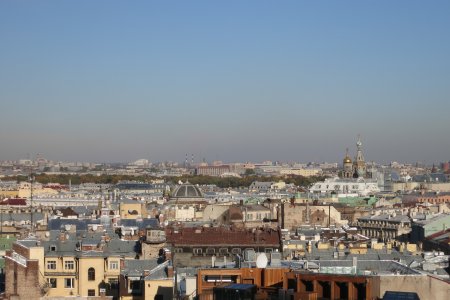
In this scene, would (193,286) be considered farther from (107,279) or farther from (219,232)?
(219,232)

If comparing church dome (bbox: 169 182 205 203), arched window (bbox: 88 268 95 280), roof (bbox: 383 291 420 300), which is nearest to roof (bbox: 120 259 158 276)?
arched window (bbox: 88 268 95 280)

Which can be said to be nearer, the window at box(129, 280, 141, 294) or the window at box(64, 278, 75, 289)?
the window at box(129, 280, 141, 294)

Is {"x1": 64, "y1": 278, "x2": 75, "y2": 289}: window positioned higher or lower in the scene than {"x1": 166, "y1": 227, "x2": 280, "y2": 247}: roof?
lower

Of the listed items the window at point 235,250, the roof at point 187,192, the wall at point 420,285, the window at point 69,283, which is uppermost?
the roof at point 187,192

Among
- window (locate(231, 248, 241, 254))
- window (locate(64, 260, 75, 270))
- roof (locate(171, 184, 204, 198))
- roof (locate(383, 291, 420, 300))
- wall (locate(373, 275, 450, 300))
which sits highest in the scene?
roof (locate(171, 184, 204, 198))

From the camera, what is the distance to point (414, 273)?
35.2 metres

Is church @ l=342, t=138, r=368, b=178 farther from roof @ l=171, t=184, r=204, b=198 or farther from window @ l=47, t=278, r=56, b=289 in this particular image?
window @ l=47, t=278, r=56, b=289

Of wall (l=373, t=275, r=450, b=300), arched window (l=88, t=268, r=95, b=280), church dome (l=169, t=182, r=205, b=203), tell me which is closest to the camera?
wall (l=373, t=275, r=450, b=300)

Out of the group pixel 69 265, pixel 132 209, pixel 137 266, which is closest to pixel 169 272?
pixel 137 266

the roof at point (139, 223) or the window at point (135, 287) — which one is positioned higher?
the roof at point (139, 223)

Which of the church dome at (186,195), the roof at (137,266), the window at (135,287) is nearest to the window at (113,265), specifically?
the roof at (137,266)

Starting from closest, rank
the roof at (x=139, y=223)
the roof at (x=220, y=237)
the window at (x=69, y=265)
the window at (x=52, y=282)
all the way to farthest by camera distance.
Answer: the window at (x=52, y=282), the window at (x=69, y=265), the roof at (x=220, y=237), the roof at (x=139, y=223)

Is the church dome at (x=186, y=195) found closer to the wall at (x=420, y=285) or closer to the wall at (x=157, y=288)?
the wall at (x=157, y=288)

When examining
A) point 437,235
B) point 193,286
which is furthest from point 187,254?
point 437,235
